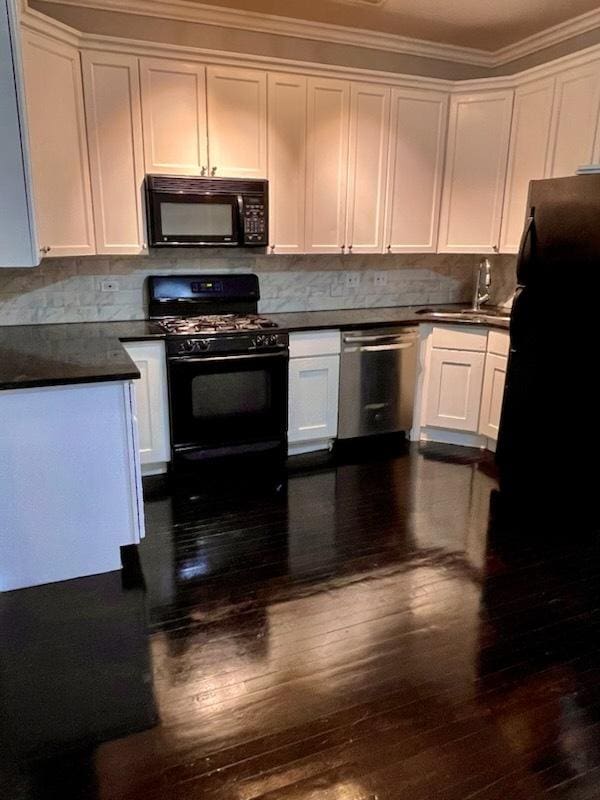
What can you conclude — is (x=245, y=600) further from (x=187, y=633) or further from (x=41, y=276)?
(x=41, y=276)

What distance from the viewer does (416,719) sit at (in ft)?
5.80

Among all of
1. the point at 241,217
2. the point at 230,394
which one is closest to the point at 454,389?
the point at 230,394

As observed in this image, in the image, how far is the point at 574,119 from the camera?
3.36 metres

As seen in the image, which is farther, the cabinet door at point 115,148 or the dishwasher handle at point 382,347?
the dishwasher handle at point 382,347

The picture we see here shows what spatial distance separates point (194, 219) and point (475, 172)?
2.02 m

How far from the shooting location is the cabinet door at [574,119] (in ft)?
10.6

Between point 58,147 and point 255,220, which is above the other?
point 58,147

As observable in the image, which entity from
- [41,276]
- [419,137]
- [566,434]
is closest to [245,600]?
[566,434]

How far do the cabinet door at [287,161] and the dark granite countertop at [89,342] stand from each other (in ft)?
1.80

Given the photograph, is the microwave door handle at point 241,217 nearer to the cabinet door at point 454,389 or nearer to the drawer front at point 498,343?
the cabinet door at point 454,389

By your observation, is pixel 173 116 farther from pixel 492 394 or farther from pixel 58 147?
pixel 492 394

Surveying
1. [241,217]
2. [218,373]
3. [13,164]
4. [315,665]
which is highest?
[13,164]

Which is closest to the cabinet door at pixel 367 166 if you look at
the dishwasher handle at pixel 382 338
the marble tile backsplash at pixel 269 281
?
the marble tile backsplash at pixel 269 281

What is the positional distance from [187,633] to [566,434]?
7.59ft
